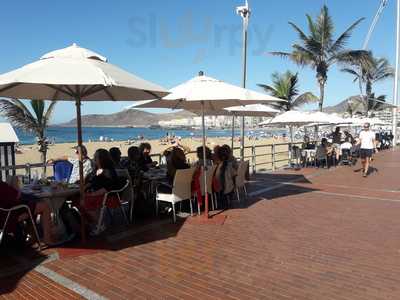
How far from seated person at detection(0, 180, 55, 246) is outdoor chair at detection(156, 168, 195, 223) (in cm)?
188

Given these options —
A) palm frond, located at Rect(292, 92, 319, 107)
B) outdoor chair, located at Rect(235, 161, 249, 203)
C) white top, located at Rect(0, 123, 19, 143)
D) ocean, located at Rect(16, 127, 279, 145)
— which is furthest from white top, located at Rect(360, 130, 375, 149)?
ocean, located at Rect(16, 127, 279, 145)

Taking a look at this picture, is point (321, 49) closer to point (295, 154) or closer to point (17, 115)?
point (295, 154)

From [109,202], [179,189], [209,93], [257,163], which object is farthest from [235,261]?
[257,163]

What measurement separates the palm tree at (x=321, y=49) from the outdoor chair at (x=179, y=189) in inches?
663

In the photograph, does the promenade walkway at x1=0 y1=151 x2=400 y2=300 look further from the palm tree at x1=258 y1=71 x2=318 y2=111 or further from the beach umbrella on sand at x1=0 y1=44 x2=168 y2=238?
the palm tree at x1=258 y1=71 x2=318 y2=111

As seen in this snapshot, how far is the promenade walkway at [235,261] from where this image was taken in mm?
3688

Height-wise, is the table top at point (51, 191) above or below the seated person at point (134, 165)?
below

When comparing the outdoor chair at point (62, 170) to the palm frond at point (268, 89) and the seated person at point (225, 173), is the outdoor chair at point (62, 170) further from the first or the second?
the palm frond at point (268, 89)

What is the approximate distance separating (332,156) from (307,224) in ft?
34.7

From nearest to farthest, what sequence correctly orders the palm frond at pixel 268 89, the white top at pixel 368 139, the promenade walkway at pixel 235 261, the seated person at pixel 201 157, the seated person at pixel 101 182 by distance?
the promenade walkway at pixel 235 261, the seated person at pixel 101 182, the seated person at pixel 201 157, the white top at pixel 368 139, the palm frond at pixel 268 89

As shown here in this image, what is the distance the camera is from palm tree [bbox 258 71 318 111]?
21.3 meters

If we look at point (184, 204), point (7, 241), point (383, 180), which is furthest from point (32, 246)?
point (383, 180)

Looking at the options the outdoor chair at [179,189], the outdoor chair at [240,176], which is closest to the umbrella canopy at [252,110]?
the outdoor chair at [240,176]

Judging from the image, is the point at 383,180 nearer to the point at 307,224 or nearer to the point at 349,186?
the point at 349,186
